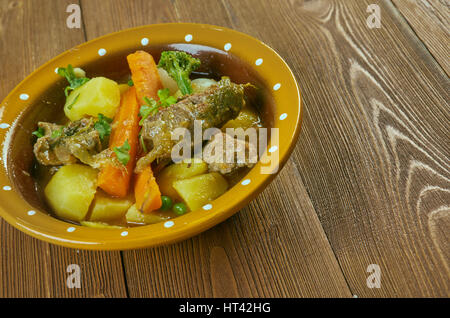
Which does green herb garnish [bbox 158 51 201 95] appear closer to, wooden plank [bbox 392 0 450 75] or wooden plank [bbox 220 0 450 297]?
wooden plank [bbox 220 0 450 297]

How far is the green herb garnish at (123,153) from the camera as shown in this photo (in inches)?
61.3

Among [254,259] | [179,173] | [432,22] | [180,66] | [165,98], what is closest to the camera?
[254,259]

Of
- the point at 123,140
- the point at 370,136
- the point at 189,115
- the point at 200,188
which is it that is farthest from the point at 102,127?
the point at 370,136

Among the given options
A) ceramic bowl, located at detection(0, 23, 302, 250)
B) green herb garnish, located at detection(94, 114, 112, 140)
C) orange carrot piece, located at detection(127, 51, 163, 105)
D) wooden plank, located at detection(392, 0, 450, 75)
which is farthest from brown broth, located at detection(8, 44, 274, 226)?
wooden plank, located at detection(392, 0, 450, 75)

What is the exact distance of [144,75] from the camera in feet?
5.79

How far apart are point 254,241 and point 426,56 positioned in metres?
1.19

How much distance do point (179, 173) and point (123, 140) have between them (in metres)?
0.24

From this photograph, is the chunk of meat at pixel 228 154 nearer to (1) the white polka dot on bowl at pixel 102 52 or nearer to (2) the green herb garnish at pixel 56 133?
(2) the green herb garnish at pixel 56 133

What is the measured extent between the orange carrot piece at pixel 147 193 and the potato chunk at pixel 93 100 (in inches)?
13.9

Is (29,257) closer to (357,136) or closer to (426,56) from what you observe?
(357,136)

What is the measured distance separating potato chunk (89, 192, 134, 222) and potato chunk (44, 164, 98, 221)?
0.08 feet

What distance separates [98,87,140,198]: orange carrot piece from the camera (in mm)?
1542

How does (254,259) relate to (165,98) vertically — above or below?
below

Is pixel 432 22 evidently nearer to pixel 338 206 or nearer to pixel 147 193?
pixel 338 206
